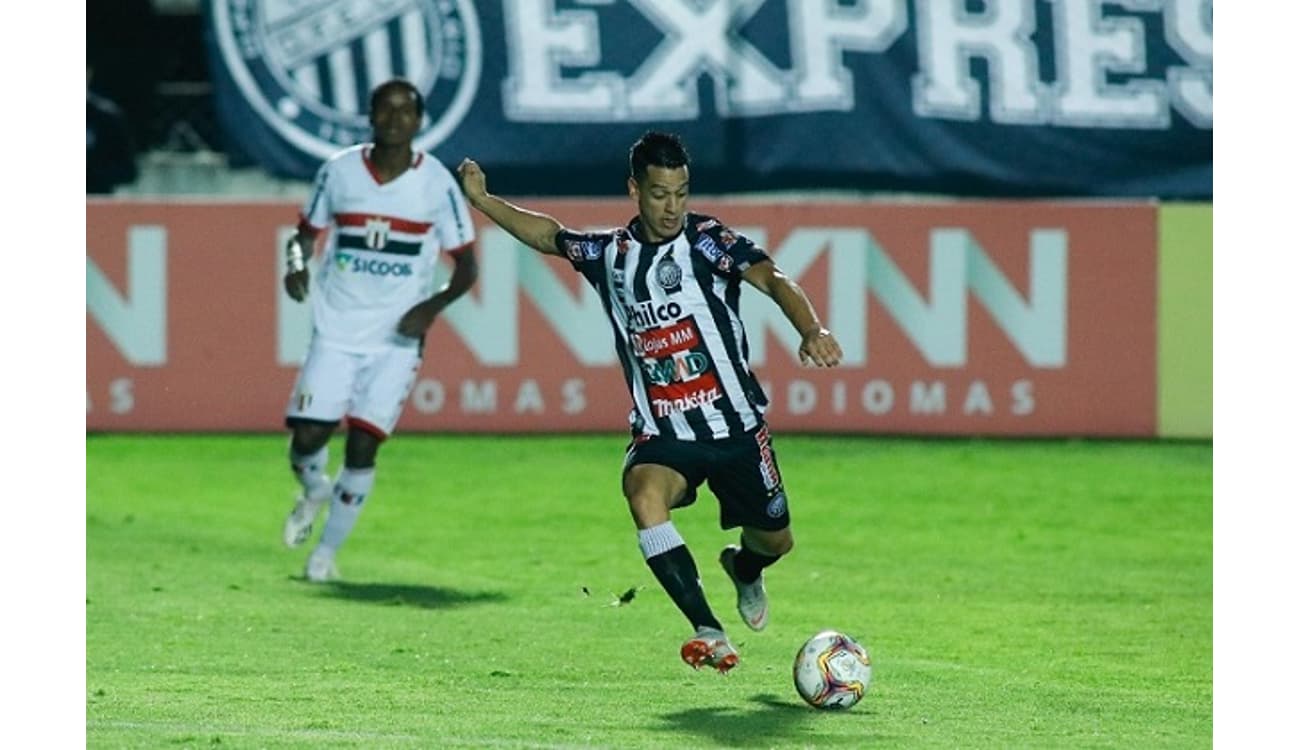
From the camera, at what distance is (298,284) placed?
11.4m

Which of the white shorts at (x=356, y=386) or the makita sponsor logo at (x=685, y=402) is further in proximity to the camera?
the white shorts at (x=356, y=386)

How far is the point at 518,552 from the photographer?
1279 cm

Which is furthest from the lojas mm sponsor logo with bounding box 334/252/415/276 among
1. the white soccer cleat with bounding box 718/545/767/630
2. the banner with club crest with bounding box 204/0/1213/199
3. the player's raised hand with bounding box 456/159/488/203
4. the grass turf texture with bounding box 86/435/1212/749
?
the banner with club crest with bounding box 204/0/1213/199

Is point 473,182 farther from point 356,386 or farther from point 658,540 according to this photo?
point 356,386

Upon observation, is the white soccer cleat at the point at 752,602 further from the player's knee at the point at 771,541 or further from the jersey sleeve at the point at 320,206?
the jersey sleeve at the point at 320,206

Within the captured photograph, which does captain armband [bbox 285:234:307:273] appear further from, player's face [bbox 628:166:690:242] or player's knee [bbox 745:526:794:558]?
player's face [bbox 628:166:690:242]

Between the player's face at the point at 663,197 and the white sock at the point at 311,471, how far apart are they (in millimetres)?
3694

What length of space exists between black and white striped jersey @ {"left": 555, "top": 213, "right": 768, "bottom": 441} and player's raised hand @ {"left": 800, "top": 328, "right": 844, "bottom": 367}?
0.70 metres

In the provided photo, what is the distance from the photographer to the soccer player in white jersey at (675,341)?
329 inches

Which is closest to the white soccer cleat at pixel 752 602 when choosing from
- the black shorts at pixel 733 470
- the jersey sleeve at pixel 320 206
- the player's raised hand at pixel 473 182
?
the black shorts at pixel 733 470

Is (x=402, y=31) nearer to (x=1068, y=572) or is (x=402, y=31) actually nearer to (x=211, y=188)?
(x=211, y=188)

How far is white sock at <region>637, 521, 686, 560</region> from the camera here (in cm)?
823
